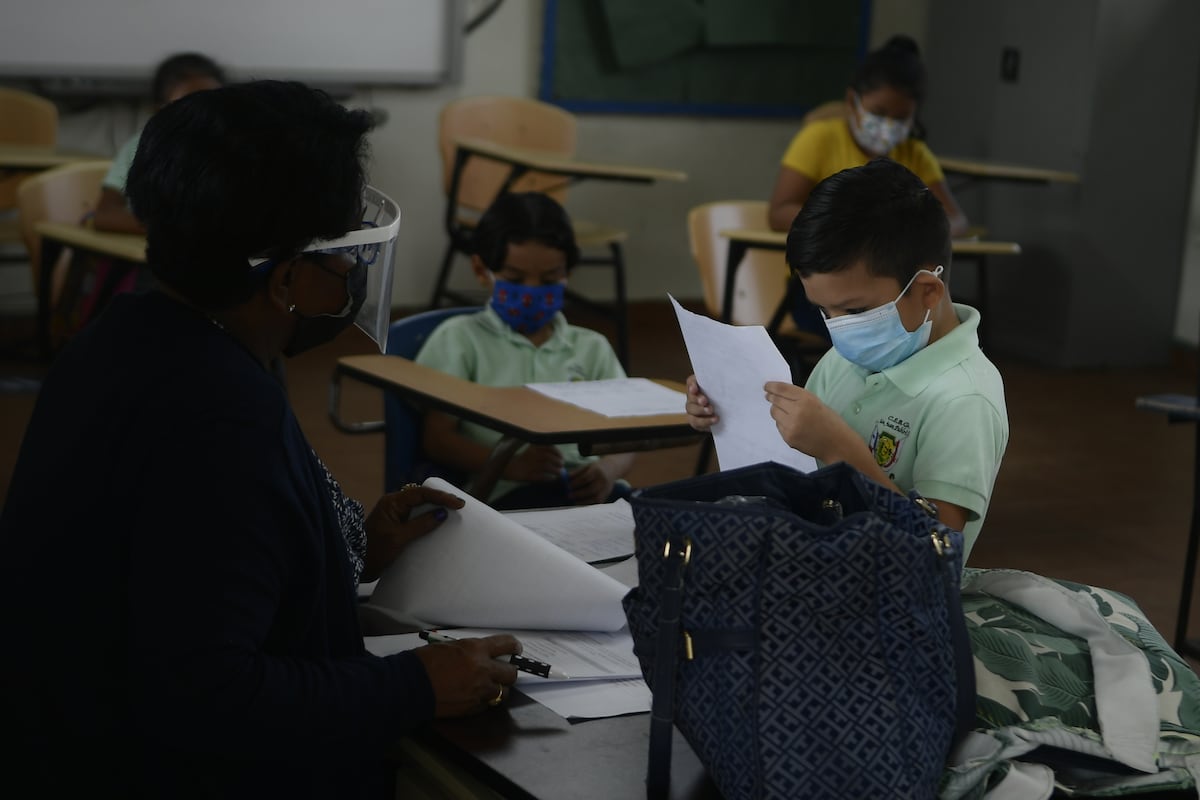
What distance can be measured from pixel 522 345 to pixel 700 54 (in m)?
4.55

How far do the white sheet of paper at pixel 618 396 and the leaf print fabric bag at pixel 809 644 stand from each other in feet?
4.51

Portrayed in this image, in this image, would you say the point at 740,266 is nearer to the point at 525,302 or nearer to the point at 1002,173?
the point at 525,302

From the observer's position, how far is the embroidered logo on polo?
154 cm

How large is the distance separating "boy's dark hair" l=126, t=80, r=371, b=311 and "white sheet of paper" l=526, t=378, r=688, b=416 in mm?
1247

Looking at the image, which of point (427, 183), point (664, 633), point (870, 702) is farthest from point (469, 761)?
point (427, 183)

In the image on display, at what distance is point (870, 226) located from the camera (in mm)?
1541

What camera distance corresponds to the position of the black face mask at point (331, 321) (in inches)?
49.8

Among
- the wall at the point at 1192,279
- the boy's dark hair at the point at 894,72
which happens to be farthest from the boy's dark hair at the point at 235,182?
the wall at the point at 1192,279

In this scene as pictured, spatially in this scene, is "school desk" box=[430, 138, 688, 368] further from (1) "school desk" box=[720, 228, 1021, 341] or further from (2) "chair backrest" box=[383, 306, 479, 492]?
(2) "chair backrest" box=[383, 306, 479, 492]

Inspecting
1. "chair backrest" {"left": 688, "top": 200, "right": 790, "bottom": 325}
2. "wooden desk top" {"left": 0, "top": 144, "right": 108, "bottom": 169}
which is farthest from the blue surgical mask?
"wooden desk top" {"left": 0, "top": 144, "right": 108, "bottom": 169}

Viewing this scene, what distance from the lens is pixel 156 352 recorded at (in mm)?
1129

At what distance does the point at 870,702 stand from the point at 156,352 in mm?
603

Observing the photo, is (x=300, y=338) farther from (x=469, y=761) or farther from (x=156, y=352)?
(x=469, y=761)

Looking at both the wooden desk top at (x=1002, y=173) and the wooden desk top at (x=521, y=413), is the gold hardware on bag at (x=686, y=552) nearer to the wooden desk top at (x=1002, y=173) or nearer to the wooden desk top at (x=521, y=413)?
the wooden desk top at (x=521, y=413)
